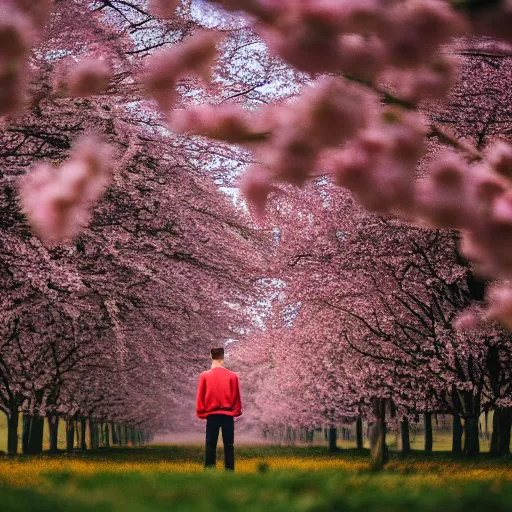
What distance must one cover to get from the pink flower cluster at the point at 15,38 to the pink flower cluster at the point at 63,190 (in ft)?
1.17

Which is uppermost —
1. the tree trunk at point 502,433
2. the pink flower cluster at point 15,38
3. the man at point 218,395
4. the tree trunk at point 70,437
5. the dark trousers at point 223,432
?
the pink flower cluster at point 15,38

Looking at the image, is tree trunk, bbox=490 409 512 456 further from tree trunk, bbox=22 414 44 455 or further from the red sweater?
tree trunk, bbox=22 414 44 455

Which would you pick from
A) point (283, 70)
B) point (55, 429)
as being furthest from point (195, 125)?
point (55, 429)

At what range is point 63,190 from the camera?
7.03 feet

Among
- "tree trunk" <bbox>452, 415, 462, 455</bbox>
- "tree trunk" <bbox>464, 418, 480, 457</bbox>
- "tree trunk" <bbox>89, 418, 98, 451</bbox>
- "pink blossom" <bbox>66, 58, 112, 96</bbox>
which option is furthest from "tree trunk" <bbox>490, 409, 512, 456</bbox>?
"tree trunk" <bbox>89, 418, 98, 451</bbox>

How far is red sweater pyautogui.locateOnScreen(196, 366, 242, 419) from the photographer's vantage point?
8.83m

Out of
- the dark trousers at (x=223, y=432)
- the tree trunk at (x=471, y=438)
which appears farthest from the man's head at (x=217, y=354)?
the tree trunk at (x=471, y=438)

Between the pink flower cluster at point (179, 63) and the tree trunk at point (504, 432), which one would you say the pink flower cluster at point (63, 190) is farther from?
the tree trunk at point (504, 432)

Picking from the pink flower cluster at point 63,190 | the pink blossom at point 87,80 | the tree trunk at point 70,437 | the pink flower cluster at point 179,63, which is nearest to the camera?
the pink flower cluster at point 63,190

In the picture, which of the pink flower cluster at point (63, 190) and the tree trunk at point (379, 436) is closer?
the pink flower cluster at point (63, 190)

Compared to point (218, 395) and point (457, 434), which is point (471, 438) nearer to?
point (218, 395)

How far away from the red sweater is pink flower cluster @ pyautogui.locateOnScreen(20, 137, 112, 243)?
665 centimetres

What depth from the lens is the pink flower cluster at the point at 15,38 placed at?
2.28 metres

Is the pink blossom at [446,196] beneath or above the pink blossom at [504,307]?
above
